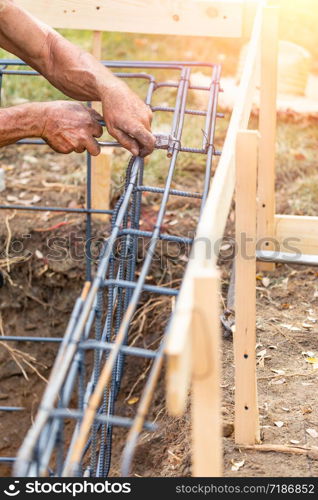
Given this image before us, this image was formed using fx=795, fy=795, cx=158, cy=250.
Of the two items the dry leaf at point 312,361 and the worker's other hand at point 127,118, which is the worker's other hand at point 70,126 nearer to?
the worker's other hand at point 127,118

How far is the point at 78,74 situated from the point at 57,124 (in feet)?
0.70

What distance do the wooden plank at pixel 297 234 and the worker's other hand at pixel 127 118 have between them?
1.15 m

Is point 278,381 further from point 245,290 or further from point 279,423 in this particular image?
point 245,290

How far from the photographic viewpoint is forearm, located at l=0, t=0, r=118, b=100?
277cm

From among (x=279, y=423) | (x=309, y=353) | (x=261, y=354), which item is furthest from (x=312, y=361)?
(x=279, y=423)

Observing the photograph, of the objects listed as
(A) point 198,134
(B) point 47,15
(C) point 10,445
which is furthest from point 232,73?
(C) point 10,445

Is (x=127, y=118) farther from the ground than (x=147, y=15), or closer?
closer

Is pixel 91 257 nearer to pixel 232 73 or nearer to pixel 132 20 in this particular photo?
pixel 132 20

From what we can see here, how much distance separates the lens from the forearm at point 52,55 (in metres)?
2.77

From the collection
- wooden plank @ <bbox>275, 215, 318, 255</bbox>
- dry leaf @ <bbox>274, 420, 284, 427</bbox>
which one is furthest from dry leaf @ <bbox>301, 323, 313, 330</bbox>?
dry leaf @ <bbox>274, 420, 284, 427</bbox>

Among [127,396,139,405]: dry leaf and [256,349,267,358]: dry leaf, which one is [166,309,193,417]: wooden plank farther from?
[127,396,139,405]: dry leaf

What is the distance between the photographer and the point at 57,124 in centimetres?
271

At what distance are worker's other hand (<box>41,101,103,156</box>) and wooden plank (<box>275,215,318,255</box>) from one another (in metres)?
1.22

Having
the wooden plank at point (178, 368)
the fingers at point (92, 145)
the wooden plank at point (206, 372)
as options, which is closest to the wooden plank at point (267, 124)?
the fingers at point (92, 145)
